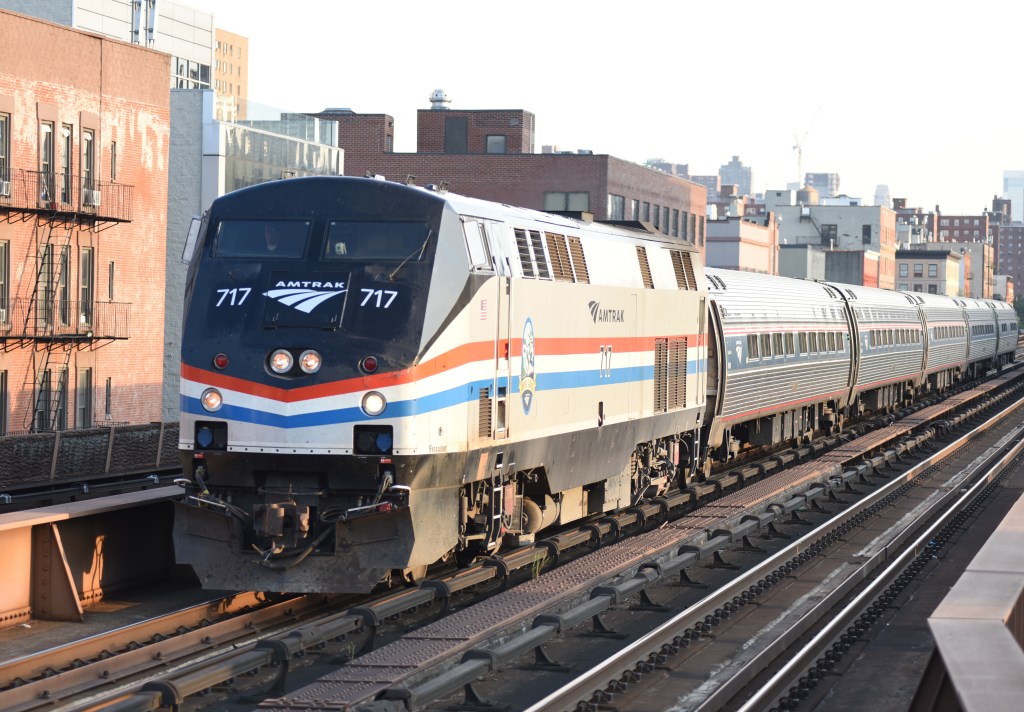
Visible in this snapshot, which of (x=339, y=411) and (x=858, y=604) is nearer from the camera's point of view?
(x=339, y=411)

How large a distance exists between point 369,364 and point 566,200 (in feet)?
166

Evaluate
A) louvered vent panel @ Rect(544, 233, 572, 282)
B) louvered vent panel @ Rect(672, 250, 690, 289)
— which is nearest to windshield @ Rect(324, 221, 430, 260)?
louvered vent panel @ Rect(544, 233, 572, 282)

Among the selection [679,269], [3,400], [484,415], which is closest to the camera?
[484,415]

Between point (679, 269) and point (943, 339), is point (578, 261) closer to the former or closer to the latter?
point (679, 269)

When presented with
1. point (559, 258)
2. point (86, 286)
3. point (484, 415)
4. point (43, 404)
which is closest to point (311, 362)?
point (484, 415)

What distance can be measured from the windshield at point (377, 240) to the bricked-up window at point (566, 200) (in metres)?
49.0

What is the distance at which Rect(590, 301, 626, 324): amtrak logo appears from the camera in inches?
639

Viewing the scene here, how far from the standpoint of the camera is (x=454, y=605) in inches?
557

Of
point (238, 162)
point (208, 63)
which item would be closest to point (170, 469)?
point (238, 162)

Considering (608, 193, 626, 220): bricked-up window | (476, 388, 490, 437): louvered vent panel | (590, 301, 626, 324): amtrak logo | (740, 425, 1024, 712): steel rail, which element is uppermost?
(608, 193, 626, 220): bricked-up window

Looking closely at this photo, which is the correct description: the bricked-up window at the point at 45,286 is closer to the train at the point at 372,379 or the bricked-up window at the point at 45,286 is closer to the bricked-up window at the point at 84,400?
the bricked-up window at the point at 84,400

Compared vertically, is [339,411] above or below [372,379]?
below

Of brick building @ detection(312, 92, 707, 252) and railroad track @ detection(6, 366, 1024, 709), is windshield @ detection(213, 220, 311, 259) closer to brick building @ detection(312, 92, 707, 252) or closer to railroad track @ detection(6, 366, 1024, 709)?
railroad track @ detection(6, 366, 1024, 709)

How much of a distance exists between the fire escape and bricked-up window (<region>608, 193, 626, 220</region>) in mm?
29246
